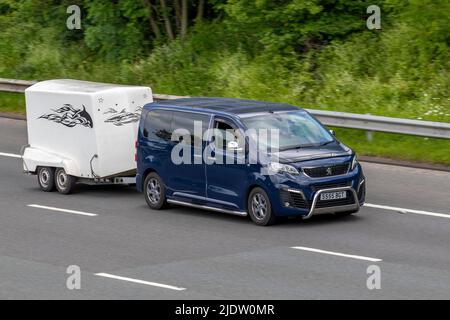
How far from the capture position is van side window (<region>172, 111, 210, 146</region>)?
1864 centimetres

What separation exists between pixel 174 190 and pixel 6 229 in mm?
2824

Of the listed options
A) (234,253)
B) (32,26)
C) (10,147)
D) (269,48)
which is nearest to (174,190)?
(234,253)

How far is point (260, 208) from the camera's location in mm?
17703

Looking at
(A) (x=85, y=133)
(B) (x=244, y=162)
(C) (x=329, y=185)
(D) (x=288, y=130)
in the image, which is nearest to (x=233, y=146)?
(B) (x=244, y=162)

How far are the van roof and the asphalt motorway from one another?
174 cm

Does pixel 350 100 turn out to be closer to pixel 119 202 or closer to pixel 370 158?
pixel 370 158

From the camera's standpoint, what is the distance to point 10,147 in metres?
26.1

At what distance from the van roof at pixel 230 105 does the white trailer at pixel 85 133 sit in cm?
141

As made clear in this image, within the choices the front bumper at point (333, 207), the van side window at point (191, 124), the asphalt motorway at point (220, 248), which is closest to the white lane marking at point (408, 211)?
the asphalt motorway at point (220, 248)

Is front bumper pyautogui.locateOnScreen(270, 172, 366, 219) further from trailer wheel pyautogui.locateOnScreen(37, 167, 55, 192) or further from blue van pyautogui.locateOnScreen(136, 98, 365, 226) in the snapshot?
trailer wheel pyautogui.locateOnScreen(37, 167, 55, 192)

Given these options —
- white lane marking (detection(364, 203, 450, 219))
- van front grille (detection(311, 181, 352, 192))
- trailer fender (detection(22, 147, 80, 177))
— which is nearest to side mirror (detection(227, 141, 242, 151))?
van front grille (detection(311, 181, 352, 192))

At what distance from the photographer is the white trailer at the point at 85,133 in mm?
20641

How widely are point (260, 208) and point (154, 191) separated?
8.42 ft

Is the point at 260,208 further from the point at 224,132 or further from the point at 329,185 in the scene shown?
the point at 224,132
